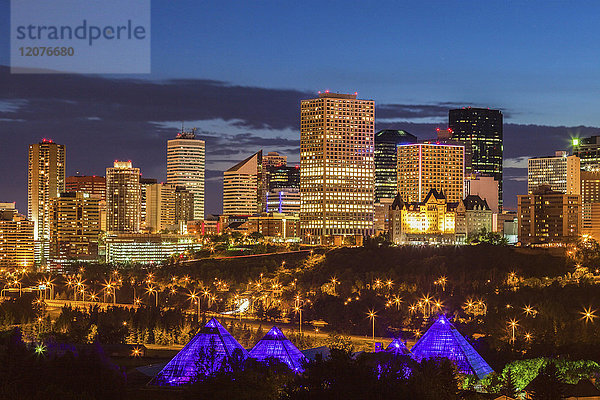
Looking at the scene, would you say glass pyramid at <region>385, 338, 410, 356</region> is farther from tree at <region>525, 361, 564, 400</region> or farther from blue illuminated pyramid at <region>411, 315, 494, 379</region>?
tree at <region>525, 361, 564, 400</region>

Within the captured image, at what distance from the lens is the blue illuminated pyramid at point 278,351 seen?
Result: 7612cm

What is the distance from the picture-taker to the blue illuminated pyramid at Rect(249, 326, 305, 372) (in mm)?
76125

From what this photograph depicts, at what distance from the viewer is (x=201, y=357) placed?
7550cm

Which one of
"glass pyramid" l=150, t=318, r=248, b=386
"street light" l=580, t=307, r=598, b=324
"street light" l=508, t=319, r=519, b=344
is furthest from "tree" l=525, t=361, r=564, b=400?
"street light" l=580, t=307, r=598, b=324

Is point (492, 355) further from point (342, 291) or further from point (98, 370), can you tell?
point (342, 291)

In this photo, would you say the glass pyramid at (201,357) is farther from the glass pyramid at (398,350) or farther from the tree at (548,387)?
the tree at (548,387)

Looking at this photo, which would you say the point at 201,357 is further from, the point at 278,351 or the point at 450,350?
the point at 450,350

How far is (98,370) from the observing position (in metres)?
69.0

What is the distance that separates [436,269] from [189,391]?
9223 centimetres

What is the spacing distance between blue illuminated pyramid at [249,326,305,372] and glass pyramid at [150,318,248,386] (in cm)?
141

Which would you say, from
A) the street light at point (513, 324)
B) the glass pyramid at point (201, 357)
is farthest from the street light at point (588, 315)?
the glass pyramid at point (201, 357)

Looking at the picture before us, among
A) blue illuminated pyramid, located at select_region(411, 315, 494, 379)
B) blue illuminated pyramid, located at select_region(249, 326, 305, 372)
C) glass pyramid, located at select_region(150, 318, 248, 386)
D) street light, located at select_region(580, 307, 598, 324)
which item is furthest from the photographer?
street light, located at select_region(580, 307, 598, 324)

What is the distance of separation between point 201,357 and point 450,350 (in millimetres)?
19712

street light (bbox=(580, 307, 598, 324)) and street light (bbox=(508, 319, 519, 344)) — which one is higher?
street light (bbox=(580, 307, 598, 324))
